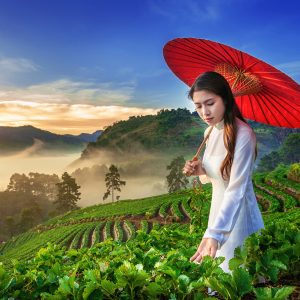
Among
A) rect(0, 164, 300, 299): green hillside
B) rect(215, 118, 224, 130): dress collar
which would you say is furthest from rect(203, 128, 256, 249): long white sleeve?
rect(215, 118, 224, 130): dress collar

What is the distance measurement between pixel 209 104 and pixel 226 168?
50 centimetres

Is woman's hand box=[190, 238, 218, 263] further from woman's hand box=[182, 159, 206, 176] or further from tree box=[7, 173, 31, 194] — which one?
tree box=[7, 173, 31, 194]

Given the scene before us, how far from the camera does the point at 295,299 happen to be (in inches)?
87.4

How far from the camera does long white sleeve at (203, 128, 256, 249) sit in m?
2.64

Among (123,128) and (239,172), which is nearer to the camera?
(239,172)

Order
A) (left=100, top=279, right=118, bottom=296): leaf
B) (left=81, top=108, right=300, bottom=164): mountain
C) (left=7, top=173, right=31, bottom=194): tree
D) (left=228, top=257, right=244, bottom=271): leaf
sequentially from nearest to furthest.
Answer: (left=100, top=279, right=118, bottom=296): leaf, (left=228, top=257, right=244, bottom=271): leaf, (left=7, top=173, right=31, bottom=194): tree, (left=81, top=108, right=300, bottom=164): mountain

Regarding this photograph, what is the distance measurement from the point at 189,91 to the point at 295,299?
5.50ft

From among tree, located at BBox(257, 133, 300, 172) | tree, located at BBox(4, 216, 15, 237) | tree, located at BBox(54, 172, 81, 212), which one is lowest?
tree, located at BBox(4, 216, 15, 237)

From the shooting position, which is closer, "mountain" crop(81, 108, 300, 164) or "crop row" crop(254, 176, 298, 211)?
"crop row" crop(254, 176, 298, 211)

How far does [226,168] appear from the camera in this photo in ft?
9.70

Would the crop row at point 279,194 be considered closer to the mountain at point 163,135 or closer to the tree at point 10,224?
the tree at point 10,224

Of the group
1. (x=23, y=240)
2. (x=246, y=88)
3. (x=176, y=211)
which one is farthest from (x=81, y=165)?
(x=246, y=88)

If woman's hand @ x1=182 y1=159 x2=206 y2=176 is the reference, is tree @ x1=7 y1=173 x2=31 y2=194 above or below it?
below

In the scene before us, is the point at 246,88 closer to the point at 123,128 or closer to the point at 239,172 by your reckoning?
the point at 239,172
